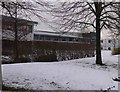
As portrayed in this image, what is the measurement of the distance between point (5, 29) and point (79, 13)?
7.05m

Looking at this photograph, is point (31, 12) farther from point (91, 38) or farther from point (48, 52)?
point (91, 38)

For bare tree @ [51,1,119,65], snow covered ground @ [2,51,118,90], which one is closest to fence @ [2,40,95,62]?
bare tree @ [51,1,119,65]

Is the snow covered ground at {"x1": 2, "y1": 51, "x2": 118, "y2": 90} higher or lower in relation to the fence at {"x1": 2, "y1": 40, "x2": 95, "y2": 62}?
lower

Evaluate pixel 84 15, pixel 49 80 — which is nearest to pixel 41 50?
pixel 84 15

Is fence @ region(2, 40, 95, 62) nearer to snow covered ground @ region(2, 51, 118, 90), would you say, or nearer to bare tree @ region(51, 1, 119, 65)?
bare tree @ region(51, 1, 119, 65)

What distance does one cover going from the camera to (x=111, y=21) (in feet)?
53.4

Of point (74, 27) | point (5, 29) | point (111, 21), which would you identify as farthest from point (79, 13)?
point (5, 29)

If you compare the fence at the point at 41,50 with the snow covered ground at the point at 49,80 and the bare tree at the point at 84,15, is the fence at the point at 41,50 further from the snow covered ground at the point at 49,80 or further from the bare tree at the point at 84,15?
the snow covered ground at the point at 49,80

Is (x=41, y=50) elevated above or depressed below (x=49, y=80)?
above

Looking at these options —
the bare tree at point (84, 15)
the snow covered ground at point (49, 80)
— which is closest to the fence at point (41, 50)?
the bare tree at point (84, 15)

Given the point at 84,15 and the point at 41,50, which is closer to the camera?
the point at 84,15

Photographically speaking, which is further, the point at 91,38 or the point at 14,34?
the point at 91,38

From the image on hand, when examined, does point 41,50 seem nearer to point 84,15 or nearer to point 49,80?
point 84,15

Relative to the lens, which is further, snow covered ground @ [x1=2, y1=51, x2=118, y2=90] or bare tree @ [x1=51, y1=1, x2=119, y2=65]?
bare tree @ [x1=51, y1=1, x2=119, y2=65]
